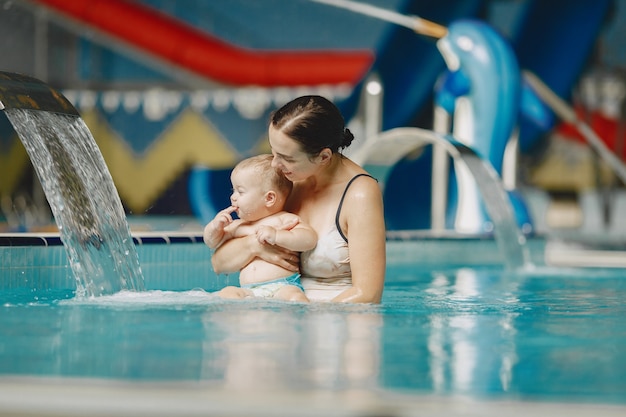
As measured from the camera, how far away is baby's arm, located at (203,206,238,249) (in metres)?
3.40

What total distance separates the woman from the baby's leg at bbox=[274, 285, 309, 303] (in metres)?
0.07

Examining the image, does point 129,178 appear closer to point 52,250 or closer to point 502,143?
point 502,143

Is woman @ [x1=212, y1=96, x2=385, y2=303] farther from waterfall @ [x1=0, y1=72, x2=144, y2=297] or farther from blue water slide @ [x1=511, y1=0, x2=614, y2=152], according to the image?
blue water slide @ [x1=511, y1=0, x2=614, y2=152]

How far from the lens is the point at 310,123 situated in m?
3.14

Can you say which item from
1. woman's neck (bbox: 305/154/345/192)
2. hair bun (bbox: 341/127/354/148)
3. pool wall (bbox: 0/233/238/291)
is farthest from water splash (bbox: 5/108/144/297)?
hair bun (bbox: 341/127/354/148)

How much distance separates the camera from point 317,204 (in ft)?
11.0

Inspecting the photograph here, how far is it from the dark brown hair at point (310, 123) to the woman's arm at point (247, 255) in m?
0.39

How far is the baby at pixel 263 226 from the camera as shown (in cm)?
326

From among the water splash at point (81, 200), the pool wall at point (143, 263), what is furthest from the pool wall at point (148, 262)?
the water splash at point (81, 200)

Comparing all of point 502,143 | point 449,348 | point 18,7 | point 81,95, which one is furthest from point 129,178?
point 449,348

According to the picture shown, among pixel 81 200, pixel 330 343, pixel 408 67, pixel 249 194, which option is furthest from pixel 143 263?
pixel 408 67

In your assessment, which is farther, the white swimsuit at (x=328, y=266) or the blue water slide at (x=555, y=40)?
the blue water slide at (x=555, y=40)

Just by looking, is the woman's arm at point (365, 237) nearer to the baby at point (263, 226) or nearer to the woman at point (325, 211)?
the woman at point (325, 211)

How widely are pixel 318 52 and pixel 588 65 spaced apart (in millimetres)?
3553
